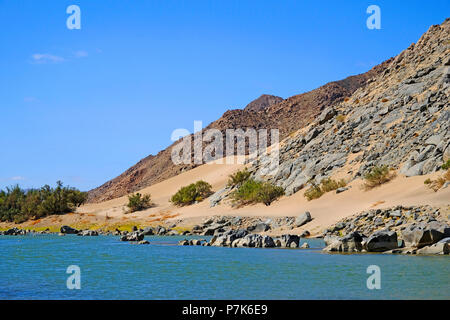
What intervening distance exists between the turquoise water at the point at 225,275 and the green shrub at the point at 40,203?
3996cm

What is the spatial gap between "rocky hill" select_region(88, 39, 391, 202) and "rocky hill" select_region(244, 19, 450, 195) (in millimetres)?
40999

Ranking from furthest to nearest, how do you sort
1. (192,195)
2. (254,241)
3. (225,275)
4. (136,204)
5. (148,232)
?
(136,204)
(192,195)
(148,232)
(254,241)
(225,275)

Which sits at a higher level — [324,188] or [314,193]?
[324,188]

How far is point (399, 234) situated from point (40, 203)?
50.1 meters

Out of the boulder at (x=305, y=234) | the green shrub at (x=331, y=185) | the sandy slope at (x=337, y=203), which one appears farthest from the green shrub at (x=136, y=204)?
the boulder at (x=305, y=234)

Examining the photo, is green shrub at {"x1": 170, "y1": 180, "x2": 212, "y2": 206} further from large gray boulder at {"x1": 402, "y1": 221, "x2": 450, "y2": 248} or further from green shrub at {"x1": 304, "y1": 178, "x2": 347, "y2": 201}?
large gray boulder at {"x1": 402, "y1": 221, "x2": 450, "y2": 248}

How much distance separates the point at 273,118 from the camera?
384 feet

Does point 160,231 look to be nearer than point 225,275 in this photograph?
No

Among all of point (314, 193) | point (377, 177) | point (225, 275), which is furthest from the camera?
point (314, 193)

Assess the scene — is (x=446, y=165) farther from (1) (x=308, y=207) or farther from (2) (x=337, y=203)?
(1) (x=308, y=207)

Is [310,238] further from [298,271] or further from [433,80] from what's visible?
[433,80]

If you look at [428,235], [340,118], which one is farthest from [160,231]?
[428,235]

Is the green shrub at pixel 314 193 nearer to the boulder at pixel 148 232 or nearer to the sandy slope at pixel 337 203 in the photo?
the sandy slope at pixel 337 203

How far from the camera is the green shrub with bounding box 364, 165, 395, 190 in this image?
43.3 m
